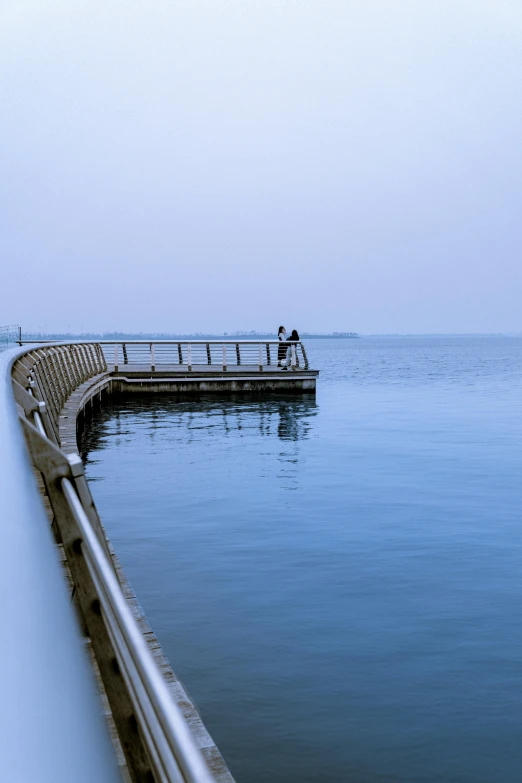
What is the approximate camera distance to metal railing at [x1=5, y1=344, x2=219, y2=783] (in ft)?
3.48

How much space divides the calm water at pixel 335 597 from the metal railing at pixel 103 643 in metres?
2.61

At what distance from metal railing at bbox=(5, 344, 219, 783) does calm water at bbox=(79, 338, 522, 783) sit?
261 cm

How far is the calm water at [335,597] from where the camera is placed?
16.3 feet

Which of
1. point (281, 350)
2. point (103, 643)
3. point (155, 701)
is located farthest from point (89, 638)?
point (281, 350)

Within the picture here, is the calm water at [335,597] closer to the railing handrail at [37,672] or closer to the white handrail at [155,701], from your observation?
the white handrail at [155,701]

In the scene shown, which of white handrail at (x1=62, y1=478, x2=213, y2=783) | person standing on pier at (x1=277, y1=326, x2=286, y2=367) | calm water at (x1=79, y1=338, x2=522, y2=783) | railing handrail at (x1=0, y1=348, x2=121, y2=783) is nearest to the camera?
railing handrail at (x1=0, y1=348, x2=121, y2=783)

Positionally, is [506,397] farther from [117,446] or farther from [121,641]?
[121,641]

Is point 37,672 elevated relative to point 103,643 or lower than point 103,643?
elevated

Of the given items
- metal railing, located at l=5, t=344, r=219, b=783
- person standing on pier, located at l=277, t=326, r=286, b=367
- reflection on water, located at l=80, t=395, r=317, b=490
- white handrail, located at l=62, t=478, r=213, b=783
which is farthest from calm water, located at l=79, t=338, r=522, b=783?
person standing on pier, located at l=277, t=326, r=286, b=367

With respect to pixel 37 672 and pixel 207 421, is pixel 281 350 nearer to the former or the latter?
pixel 207 421

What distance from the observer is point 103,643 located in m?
2.38

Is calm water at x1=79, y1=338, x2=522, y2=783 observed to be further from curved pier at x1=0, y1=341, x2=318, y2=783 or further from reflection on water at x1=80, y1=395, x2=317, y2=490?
curved pier at x1=0, y1=341, x2=318, y2=783

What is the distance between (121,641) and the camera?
5.71ft

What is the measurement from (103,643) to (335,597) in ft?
17.4
